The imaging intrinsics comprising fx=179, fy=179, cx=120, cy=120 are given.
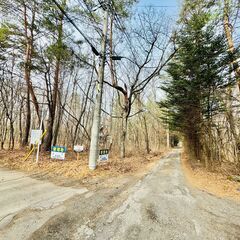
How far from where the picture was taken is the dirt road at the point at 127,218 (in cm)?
255

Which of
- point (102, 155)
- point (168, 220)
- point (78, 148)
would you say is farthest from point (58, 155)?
point (168, 220)

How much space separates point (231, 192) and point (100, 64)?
674cm

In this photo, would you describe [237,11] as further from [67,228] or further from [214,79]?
[67,228]

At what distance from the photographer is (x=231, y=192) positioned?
511 centimetres

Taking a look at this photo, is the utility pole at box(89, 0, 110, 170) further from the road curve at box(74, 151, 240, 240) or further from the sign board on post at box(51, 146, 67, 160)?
the road curve at box(74, 151, 240, 240)

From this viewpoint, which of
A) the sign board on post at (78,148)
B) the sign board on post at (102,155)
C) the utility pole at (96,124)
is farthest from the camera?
the sign board on post at (78,148)

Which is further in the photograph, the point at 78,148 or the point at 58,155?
the point at 78,148

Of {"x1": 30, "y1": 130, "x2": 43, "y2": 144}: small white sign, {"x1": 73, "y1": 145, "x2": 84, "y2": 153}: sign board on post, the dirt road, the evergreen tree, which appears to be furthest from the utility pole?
the evergreen tree

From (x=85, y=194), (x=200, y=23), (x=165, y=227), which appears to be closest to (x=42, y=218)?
(x=85, y=194)

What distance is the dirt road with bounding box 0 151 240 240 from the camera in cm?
255

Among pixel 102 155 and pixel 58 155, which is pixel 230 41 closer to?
pixel 102 155

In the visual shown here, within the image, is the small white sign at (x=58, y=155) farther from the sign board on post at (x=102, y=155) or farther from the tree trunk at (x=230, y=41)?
the tree trunk at (x=230, y=41)

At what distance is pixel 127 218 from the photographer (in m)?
3.04

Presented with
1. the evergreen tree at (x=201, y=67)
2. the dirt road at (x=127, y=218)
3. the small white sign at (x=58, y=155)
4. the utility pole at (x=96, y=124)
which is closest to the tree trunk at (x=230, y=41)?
the evergreen tree at (x=201, y=67)
